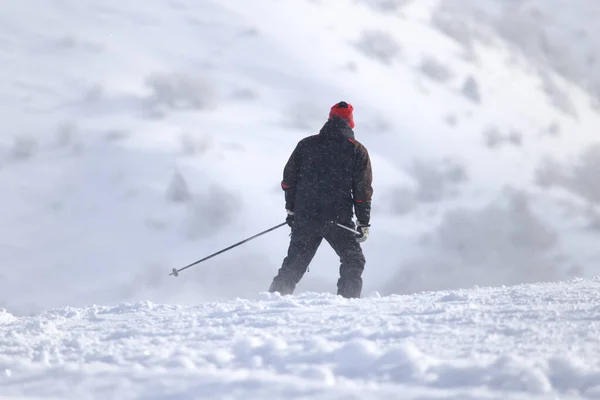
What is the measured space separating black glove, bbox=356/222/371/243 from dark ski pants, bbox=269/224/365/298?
66 mm

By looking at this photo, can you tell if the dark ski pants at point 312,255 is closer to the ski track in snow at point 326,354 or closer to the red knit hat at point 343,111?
the red knit hat at point 343,111

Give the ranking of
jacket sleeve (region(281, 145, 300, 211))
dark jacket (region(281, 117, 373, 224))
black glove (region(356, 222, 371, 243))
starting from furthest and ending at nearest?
jacket sleeve (region(281, 145, 300, 211))
black glove (region(356, 222, 371, 243))
dark jacket (region(281, 117, 373, 224))

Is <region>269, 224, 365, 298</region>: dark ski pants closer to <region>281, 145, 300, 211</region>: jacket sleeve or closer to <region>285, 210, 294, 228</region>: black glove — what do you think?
<region>285, 210, 294, 228</region>: black glove

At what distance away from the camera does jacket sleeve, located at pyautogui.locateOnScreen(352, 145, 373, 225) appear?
650 centimetres

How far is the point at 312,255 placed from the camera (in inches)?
261

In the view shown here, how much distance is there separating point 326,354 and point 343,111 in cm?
398

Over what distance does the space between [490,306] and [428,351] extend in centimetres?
152

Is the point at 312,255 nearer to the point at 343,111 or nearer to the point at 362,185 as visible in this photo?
the point at 362,185

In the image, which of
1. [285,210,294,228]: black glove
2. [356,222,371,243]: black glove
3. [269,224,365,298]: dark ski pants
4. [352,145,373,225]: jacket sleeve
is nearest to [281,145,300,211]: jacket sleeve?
[285,210,294,228]: black glove

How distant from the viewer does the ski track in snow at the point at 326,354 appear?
107 inches

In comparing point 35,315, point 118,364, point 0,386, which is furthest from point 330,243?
point 0,386

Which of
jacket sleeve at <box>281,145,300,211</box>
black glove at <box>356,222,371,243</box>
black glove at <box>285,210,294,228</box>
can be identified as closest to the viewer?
black glove at <box>356,222,371,243</box>

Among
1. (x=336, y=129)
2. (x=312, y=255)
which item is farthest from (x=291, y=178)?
(x=312, y=255)

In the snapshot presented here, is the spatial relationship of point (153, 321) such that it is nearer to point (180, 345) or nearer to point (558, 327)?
point (180, 345)
